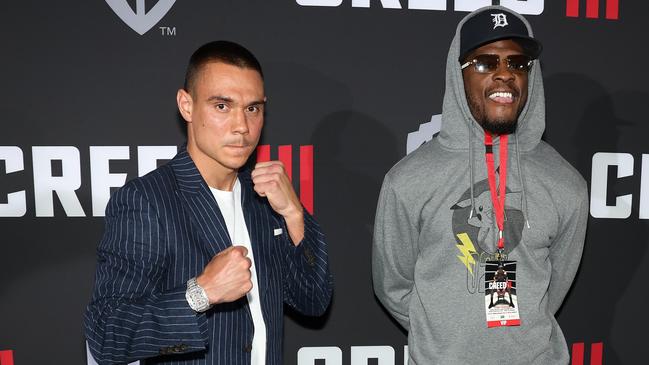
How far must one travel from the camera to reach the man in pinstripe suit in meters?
1.13

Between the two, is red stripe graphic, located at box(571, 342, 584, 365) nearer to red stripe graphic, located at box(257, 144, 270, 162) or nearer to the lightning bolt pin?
the lightning bolt pin

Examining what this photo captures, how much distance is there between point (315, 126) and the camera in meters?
2.00

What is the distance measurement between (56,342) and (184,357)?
981mm

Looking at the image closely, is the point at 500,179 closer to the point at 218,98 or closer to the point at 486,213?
the point at 486,213

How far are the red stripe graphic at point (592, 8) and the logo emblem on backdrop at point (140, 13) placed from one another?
1.64 m

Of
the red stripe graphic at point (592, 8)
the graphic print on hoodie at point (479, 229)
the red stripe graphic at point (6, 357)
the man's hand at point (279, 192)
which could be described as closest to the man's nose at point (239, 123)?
the man's hand at point (279, 192)

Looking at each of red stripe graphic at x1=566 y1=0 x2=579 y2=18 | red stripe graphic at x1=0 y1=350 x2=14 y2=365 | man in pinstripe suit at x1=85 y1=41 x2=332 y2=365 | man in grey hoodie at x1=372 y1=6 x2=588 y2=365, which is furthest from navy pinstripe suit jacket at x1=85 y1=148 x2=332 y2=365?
red stripe graphic at x1=566 y1=0 x2=579 y2=18

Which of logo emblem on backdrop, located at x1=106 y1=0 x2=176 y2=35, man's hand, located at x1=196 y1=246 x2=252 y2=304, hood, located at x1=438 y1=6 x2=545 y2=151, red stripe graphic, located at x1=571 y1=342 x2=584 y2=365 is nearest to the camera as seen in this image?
man's hand, located at x1=196 y1=246 x2=252 y2=304

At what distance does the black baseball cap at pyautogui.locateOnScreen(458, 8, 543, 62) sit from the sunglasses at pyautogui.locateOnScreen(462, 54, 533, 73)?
0.11ft

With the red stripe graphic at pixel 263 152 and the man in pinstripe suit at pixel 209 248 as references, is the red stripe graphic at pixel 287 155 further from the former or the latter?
the man in pinstripe suit at pixel 209 248

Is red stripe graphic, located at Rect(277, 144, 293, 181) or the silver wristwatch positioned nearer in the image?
the silver wristwatch

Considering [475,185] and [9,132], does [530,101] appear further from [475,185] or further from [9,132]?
[9,132]

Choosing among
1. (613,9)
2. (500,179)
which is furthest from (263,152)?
(613,9)

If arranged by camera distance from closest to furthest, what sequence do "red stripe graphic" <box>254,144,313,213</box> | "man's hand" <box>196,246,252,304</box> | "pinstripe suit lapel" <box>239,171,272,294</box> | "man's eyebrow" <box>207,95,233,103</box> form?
"man's hand" <box>196,246,252,304</box>, "man's eyebrow" <box>207,95,233,103</box>, "pinstripe suit lapel" <box>239,171,272,294</box>, "red stripe graphic" <box>254,144,313,213</box>
